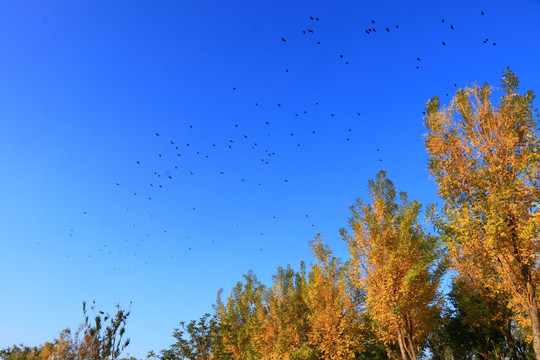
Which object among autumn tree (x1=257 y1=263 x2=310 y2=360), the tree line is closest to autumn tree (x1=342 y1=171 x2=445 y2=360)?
the tree line

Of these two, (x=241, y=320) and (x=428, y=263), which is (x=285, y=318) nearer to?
(x=241, y=320)

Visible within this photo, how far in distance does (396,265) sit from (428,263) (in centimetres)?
141

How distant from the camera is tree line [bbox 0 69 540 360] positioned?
10.6 metres

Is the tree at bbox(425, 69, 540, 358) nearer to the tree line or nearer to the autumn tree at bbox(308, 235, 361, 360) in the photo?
the tree line

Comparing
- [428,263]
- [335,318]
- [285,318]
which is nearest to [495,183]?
[428,263]

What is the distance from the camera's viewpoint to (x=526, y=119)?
1124 centimetres

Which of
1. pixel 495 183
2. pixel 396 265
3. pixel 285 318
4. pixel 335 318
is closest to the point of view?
pixel 495 183

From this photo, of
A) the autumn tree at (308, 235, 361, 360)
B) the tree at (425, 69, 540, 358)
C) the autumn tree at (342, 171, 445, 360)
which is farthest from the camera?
the autumn tree at (308, 235, 361, 360)

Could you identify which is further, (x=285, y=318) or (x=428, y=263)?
(x=285, y=318)

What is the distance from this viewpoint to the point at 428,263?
1440 centimetres

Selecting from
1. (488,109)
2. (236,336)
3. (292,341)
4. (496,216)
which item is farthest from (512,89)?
(236,336)

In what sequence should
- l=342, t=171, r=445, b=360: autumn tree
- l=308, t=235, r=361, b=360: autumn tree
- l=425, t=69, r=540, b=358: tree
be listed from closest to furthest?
l=425, t=69, r=540, b=358: tree, l=342, t=171, r=445, b=360: autumn tree, l=308, t=235, r=361, b=360: autumn tree

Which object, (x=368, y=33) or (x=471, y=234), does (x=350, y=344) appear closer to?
(x=471, y=234)

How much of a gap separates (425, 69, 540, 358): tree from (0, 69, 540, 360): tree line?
34 millimetres
